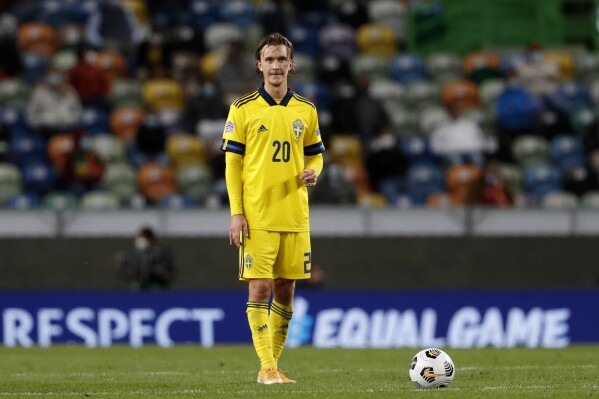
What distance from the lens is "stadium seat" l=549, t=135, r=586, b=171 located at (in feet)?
66.0

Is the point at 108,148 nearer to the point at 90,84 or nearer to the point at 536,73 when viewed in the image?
the point at 90,84

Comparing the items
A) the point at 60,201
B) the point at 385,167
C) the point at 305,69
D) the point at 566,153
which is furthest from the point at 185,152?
the point at 566,153

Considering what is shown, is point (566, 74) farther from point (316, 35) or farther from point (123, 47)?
point (123, 47)

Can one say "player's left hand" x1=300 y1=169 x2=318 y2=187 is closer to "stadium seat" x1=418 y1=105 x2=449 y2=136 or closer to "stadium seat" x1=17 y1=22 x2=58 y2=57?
"stadium seat" x1=418 y1=105 x2=449 y2=136

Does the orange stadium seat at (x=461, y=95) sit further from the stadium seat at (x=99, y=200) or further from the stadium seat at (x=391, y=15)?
the stadium seat at (x=99, y=200)

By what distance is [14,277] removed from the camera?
17.2 metres

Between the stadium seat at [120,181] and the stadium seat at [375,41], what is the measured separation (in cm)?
598

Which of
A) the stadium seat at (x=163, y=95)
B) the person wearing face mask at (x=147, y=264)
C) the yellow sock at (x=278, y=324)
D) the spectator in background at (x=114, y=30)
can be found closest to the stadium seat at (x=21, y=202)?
the person wearing face mask at (x=147, y=264)

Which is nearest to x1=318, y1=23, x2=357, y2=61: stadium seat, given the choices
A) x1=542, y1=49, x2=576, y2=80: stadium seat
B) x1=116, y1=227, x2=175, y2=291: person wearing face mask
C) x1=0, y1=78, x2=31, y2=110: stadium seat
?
x1=542, y1=49, x2=576, y2=80: stadium seat

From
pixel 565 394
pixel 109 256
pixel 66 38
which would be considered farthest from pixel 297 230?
pixel 66 38

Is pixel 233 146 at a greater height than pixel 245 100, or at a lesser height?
lesser

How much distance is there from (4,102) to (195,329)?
658 centimetres

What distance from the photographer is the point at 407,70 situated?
73.9ft

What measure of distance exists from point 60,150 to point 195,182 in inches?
81.8
